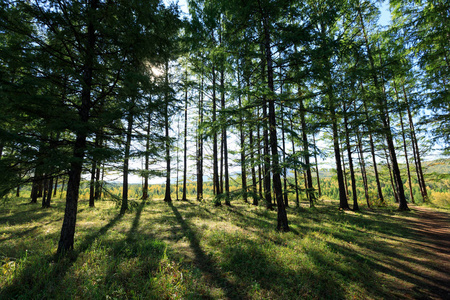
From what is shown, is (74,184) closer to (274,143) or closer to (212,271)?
(212,271)

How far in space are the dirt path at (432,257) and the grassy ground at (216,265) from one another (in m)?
0.05

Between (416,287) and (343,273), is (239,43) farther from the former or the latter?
(416,287)

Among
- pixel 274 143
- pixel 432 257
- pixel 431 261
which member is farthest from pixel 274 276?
pixel 432 257

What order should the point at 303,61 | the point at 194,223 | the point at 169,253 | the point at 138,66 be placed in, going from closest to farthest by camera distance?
the point at 169,253 → the point at 138,66 → the point at 303,61 → the point at 194,223

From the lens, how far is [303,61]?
7746 millimetres

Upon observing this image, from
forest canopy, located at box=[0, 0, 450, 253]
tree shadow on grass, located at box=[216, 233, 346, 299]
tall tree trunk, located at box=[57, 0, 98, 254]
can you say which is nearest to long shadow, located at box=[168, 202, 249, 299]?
tree shadow on grass, located at box=[216, 233, 346, 299]

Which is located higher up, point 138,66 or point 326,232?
point 138,66

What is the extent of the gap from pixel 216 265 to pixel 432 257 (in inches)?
303

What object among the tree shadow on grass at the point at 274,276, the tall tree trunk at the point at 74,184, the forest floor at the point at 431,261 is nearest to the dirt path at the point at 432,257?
the forest floor at the point at 431,261

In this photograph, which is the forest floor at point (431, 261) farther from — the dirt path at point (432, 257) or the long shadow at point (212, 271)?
the long shadow at point (212, 271)

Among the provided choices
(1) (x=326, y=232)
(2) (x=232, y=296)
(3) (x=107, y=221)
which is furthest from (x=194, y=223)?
(1) (x=326, y=232)

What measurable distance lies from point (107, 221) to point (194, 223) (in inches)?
211

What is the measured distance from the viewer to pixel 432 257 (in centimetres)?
582

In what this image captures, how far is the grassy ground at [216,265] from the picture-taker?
374 centimetres
